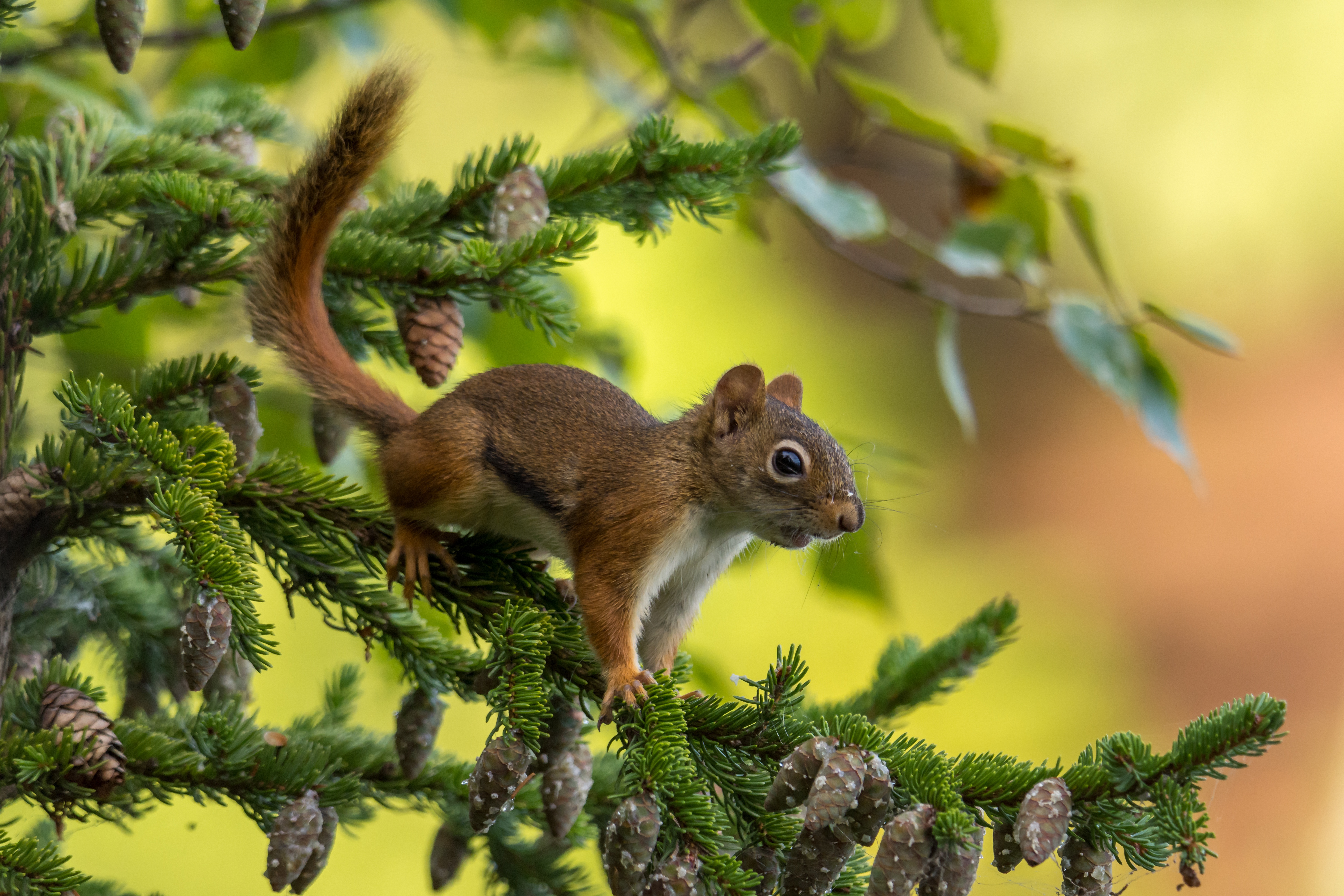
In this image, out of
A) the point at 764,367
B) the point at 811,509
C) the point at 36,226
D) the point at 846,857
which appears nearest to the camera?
the point at 846,857

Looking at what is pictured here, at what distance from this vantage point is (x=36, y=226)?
0.87 m

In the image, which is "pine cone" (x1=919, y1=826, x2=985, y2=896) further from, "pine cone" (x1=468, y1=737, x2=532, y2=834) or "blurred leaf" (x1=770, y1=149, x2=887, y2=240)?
"blurred leaf" (x1=770, y1=149, x2=887, y2=240)

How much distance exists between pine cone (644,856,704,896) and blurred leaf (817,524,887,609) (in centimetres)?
62

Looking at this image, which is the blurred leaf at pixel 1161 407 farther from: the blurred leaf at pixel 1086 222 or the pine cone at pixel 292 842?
the pine cone at pixel 292 842

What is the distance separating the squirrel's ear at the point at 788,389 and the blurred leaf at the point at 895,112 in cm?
31

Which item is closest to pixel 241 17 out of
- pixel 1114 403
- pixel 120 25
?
pixel 120 25

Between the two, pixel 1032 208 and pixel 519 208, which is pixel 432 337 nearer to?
pixel 519 208

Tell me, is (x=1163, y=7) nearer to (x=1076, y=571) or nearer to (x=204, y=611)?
(x=1076, y=571)

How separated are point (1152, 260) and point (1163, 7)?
964 mm

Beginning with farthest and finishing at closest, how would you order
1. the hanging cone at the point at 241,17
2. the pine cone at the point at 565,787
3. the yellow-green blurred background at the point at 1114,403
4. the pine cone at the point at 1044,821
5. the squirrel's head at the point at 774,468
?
the yellow-green blurred background at the point at 1114,403 < the squirrel's head at the point at 774,468 < the pine cone at the point at 565,787 < the hanging cone at the point at 241,17 < the pine cone at the point at 1044,821

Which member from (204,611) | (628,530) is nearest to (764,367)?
(628,530)

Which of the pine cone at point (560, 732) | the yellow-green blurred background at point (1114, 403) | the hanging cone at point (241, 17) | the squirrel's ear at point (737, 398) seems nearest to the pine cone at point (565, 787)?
the pine cone at point (560, 732)

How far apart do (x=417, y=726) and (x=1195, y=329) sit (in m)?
0.90

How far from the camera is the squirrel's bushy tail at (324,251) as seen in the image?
0.96 m
